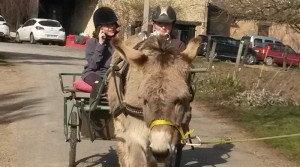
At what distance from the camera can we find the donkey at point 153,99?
14.9 feet

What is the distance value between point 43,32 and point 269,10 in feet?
85.1

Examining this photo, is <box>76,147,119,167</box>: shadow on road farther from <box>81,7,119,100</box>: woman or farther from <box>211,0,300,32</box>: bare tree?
<box>211,0,300,32</box>: bare tree

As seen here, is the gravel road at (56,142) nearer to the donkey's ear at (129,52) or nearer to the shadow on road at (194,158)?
the shadow on road at (194,158)

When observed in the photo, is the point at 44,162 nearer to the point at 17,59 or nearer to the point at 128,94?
the point at 128,94

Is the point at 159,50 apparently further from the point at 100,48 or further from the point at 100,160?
the point at 100,160

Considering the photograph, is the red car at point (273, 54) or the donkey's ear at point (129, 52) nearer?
the donkey's ear at point (129, 52)

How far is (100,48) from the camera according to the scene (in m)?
6.74

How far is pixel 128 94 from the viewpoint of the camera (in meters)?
5.20

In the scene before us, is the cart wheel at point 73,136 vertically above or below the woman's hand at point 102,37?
below

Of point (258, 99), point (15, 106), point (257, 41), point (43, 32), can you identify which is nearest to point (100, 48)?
point (15, 106)

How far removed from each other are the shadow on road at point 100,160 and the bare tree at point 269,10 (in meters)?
6.39

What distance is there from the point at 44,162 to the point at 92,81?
192 cm

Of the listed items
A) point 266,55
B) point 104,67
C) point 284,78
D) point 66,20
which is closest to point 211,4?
point 266,55

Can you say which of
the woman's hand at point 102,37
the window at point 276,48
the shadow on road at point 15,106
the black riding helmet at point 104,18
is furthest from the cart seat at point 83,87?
the window at point 276,48
